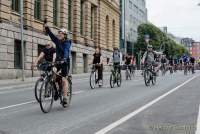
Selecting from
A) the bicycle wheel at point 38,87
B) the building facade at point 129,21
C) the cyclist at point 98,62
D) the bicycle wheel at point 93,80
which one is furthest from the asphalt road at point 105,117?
the building facade at point 129,21

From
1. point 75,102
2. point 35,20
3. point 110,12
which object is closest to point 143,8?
point 110,12

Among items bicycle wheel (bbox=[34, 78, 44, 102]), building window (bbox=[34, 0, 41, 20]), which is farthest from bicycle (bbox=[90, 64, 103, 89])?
building window (bbox=[34, 0, 41, 20])

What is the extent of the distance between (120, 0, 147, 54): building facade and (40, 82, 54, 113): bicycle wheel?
237ft

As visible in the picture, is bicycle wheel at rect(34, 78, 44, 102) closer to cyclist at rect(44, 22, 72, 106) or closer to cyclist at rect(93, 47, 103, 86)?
cyclist at rect(44, 22, 72, 106)

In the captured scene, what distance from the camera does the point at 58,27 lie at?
1785 inches

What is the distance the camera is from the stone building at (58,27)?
3378 cm

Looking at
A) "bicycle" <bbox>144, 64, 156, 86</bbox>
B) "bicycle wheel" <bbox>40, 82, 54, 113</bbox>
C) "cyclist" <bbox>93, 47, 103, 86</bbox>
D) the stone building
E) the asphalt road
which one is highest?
the stone building

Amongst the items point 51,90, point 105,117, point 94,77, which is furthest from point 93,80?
point 105,117

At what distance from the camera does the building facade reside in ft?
301

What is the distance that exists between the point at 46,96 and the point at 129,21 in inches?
3451

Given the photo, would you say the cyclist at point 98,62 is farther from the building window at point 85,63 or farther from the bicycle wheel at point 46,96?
the building window at point 85,63

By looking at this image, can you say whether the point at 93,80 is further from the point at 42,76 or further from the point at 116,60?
the point at 42,76

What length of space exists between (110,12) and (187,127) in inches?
2269

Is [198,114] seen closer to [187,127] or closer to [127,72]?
[187,127]
